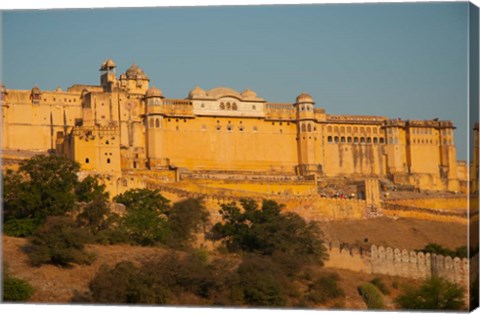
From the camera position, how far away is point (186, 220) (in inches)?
1214

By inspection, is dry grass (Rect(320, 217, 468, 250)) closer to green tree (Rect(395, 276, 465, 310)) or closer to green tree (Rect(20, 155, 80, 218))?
green tree (Rect(395, 276, 465, 310))

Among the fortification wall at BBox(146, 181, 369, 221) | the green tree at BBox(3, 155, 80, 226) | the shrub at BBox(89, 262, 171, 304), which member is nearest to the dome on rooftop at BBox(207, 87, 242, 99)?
the fortification wall at BBox(146, 181, 369, 221)

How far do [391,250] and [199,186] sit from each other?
9.32 meters

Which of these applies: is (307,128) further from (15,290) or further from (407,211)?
(15,290)

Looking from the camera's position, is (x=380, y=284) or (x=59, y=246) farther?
(x=380, y=284)

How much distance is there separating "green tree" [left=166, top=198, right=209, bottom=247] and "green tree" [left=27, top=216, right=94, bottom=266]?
3607mm

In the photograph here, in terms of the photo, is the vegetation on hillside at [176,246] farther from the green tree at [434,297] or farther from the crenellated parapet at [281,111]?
the crenellated parapet at [281,111]

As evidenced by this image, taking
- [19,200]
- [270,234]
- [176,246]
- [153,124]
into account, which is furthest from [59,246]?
[153,124]

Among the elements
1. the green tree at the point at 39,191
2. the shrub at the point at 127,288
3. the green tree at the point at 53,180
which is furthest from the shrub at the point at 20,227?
the shrub at the point at 127,288

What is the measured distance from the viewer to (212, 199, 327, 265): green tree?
28.3 m

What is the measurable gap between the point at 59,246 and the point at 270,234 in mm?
5984

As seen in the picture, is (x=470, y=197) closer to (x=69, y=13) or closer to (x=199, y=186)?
(x=69, y=13)

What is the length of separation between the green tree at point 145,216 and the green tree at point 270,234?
1.65 meters

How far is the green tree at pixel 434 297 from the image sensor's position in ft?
70.6
